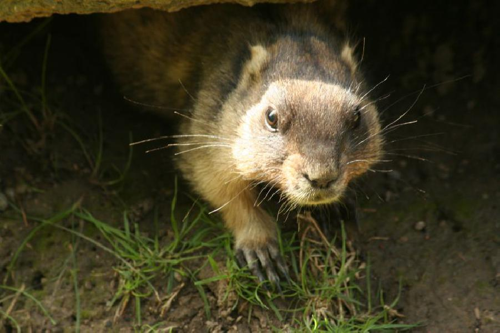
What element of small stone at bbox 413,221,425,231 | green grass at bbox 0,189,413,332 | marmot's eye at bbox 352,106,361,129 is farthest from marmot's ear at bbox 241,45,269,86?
small stone at bbox 413,221,425,231

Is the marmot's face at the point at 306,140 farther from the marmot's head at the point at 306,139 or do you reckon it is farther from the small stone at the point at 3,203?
the small stone at the point at 3,203

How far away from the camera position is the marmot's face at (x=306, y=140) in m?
4.42

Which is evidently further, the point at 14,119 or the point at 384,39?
the point at 384,39

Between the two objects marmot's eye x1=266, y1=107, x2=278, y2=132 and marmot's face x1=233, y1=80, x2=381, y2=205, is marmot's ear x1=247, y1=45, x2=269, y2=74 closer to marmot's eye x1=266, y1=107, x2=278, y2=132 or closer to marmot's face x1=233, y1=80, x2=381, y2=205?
marmot's face x1=233, y1=80, x2=381, y2=205

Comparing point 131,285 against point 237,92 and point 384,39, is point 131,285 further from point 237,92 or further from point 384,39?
point 384,39

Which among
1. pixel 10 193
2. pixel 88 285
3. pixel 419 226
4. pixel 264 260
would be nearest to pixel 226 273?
A: pixel 264 260

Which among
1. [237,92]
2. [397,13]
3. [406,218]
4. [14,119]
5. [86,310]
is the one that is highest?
[397,13]

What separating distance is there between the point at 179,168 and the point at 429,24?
2.71 m

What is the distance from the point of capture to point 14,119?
18.7 feet

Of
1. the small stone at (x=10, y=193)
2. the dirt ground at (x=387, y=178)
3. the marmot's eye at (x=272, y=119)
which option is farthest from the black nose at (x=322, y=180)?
the small stone at (x=10, y=193)

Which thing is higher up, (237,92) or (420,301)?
(237,92)

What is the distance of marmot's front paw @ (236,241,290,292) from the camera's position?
520cm

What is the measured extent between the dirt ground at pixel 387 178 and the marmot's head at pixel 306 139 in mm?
835

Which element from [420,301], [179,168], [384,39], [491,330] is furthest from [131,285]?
[384,39]
